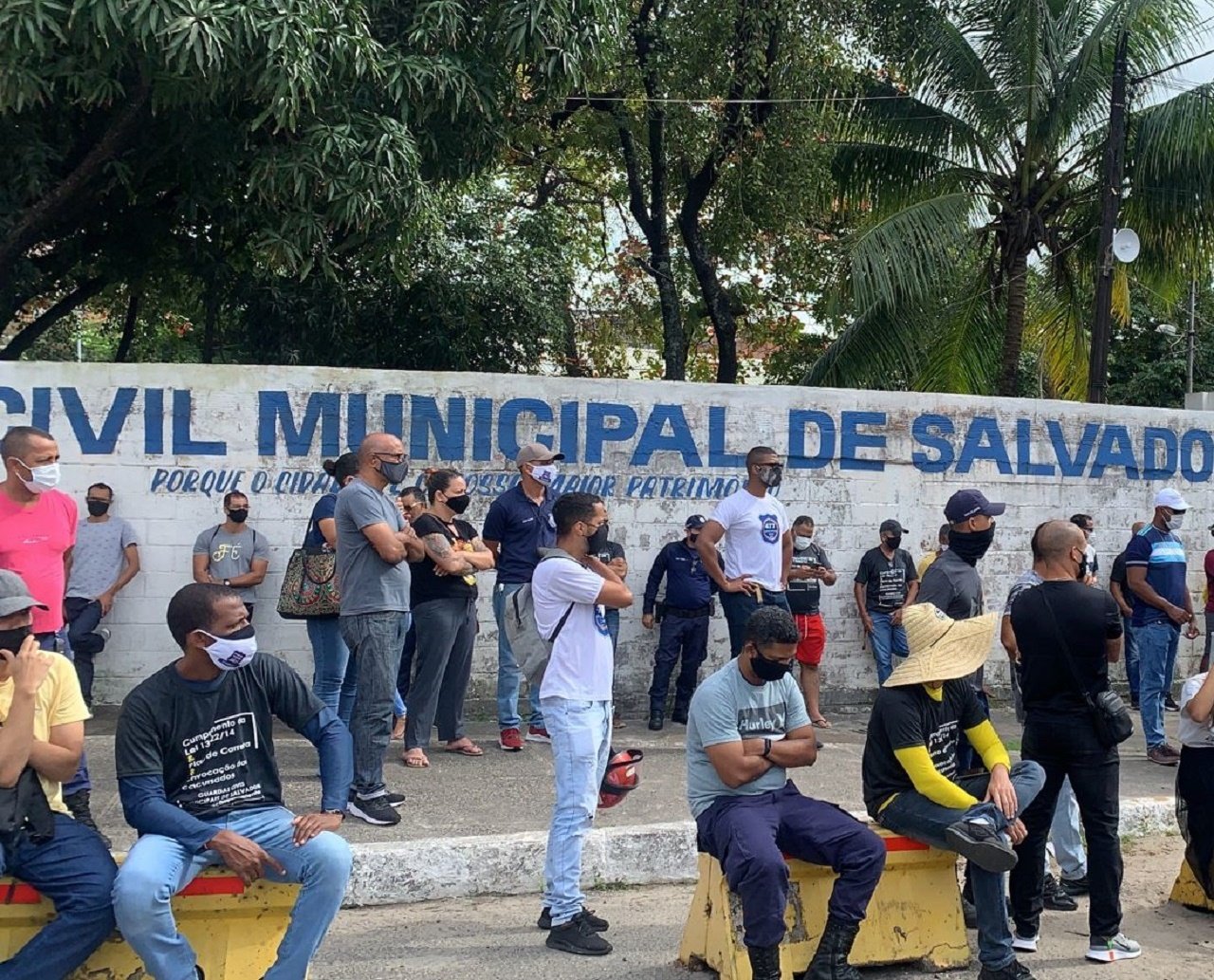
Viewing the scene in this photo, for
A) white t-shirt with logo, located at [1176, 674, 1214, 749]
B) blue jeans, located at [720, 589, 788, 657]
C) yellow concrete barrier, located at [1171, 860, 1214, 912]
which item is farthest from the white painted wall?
white t-shirt with logo, located at [1176, 674, 1214, 749]

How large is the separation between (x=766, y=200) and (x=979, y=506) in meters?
8.85

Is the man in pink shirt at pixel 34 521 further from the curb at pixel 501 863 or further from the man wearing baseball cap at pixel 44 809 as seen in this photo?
the man wearing baseball cap at pixel 44 809

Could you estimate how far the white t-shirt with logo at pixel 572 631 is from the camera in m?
5.49

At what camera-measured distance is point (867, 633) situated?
1062cm

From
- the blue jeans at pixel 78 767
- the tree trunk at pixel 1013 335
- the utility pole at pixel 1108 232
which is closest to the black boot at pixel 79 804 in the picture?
the blue jeans at pixel 78 767

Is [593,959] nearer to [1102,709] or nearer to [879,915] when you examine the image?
[879,915]

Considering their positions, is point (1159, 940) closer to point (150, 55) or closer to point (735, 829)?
point (735, 829)

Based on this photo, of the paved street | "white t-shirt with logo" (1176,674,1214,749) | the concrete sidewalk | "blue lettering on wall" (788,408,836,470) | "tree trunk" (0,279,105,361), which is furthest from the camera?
"tree trunk" (0,279,105,361)

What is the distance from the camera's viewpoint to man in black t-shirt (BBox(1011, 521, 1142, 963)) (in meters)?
5.37

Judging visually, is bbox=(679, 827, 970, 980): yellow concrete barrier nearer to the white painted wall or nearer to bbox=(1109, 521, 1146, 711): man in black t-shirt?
the white painted wall

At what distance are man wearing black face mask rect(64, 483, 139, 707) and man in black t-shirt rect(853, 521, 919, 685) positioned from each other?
536 centimetres

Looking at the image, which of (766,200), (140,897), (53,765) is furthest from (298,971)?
(766,200)

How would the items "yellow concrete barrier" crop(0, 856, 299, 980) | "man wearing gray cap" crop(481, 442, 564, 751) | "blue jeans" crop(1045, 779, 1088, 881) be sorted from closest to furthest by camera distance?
"yellow concrete barrier" crop(0, 856, 299, 980), "blue jeans" crop(1045, 779, 1088, 881), "man wearing gray cap" crop(481, 442, 564, 751)

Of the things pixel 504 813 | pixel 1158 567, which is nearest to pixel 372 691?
pixel 504 813
